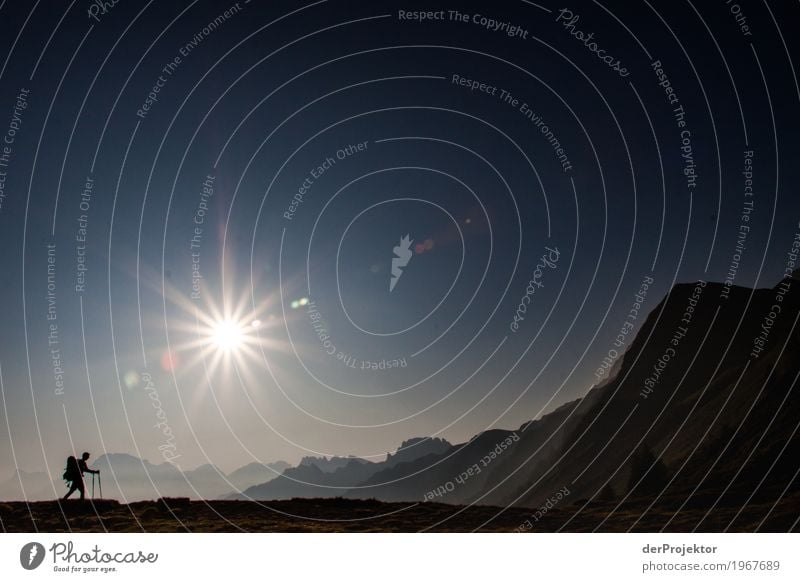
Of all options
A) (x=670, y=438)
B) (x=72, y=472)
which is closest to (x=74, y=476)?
(x=72, y=472)

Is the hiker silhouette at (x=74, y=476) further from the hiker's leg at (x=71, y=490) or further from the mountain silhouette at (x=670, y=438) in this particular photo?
the mountain silhouette at (x=670, y=438)

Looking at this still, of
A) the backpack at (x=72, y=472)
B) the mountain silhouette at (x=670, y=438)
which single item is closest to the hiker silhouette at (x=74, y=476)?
the backpack at (x=72, y=472)

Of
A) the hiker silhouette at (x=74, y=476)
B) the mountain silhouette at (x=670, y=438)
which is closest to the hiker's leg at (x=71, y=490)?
the hiker silhouette at (x=74, y=476)

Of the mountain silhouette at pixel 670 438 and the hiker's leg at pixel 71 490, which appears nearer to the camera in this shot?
the hiker's leg at pixel 71 490

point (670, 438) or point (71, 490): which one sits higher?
point (71, 490)

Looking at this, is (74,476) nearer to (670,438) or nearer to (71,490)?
(71,490)

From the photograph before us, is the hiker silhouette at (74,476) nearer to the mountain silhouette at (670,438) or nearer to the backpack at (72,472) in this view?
the backpack at (72,472)

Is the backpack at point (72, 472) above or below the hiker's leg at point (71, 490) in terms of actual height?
above

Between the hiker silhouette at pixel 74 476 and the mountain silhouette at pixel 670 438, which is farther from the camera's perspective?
the mountain silhouette at pixel 670 438

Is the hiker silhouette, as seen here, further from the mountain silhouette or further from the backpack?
the mountain silhouette

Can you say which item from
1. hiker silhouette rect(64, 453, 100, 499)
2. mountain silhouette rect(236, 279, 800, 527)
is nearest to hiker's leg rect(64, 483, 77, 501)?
hiker silhouette rect(64, 453, 100, 499)
